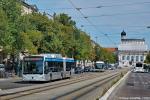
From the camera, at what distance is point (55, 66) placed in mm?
52250

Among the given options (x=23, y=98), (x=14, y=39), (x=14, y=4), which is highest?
(x=14, y=4)

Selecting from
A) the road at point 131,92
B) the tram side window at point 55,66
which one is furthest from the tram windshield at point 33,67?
the road at point 131,92

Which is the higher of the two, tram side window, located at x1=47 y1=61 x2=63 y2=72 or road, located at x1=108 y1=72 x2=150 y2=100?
tram side window, located at x1=47 y1=61 x2=63 y2=72

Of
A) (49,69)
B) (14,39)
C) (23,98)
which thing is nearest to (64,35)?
(14,39)

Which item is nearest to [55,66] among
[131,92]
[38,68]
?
[38,68]

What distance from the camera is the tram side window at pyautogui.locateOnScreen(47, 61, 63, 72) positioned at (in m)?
49.6

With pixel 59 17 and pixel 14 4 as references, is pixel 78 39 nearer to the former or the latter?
pixel 59 17

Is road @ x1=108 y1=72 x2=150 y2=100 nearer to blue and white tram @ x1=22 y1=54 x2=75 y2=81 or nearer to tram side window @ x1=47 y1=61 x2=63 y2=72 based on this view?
blue and white tram @ x1=22 y1=54 x2=75 y2=81

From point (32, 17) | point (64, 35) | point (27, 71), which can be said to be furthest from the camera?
point (64, 35)

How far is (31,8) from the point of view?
385ft

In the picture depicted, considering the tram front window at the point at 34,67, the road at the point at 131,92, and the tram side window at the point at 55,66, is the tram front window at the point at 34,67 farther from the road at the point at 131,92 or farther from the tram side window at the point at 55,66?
the road at the point at 131,92

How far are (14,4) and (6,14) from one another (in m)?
1.66

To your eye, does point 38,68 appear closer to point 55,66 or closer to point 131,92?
point 55,66

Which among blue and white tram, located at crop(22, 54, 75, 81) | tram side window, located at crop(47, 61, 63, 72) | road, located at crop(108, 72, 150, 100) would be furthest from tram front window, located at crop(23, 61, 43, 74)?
road, located at crop(108, 72, 150, 100)
